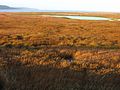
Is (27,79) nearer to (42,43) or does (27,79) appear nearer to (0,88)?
(0,88)

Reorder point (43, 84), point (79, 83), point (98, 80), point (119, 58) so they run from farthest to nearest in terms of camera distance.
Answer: point (119, 58), point (98, 80), point (79, 83), point (43, 84)

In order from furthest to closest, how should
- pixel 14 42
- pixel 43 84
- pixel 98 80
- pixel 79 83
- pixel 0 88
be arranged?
pixel 14 42 < pixel 98 80 < pixel 79 83 < pixel 43 84 < pixel 0 88

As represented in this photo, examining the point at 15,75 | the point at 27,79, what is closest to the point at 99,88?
the point at 27,79

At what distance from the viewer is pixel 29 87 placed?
5605 mm

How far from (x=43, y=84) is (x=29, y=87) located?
462 millimetres

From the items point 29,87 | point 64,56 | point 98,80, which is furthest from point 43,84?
point 64,56

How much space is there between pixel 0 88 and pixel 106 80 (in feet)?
10.3

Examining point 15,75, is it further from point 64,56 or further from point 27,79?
point 64,56

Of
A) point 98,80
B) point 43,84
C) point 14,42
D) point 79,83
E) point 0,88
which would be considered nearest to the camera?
point 0,88

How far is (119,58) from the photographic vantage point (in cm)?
1259

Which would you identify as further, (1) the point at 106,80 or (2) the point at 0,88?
(1) the point at 106,80

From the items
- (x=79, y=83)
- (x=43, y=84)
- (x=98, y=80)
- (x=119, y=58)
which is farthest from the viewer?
(x=119, y=58)

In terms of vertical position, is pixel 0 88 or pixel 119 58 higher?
pixel 0 88

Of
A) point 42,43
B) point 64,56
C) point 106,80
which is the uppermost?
point 106,80
